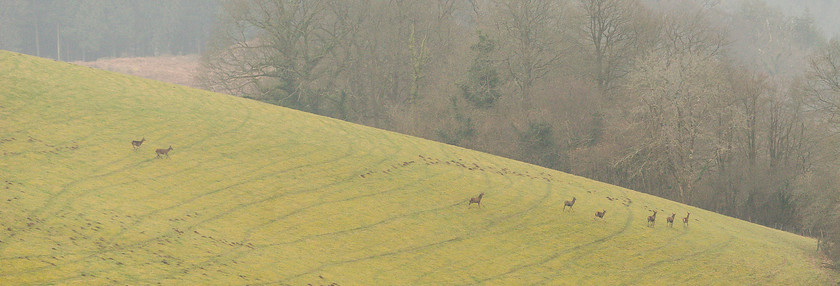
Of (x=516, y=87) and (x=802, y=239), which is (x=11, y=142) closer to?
(x=802, y=239)

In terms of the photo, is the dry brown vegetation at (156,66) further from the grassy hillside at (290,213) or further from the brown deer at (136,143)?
the brown deer at (136,143)

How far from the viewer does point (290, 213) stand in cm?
2564

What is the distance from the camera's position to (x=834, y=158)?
5472 cm

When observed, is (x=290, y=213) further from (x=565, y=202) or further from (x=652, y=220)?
(x=652, y=220)

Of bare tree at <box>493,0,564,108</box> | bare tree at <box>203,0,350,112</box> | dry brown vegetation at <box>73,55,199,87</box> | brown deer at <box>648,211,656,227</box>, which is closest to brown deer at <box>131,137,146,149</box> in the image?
brown deer at <box>648,211,656,227</box>

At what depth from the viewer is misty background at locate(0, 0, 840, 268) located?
59.9 metres

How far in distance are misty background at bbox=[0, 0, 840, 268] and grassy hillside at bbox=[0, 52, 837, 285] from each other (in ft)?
43.9

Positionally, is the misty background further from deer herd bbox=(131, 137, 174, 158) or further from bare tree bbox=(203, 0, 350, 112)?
deer herd bbox=(131, 137, 174, 158)

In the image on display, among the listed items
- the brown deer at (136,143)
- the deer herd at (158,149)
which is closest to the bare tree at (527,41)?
the deer herd at (158,149)

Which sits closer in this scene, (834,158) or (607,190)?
(607,190)

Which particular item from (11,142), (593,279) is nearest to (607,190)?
(593,279)

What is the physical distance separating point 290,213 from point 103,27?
150 meters

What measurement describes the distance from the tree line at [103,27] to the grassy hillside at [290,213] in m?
112

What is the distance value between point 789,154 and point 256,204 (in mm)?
56558
